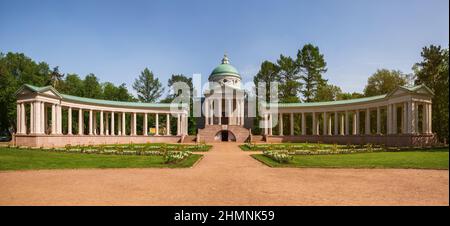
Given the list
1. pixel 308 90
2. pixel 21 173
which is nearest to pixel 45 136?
pixel 21 173

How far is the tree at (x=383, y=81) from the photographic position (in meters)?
70.7

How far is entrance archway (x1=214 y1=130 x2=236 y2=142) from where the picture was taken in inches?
2849

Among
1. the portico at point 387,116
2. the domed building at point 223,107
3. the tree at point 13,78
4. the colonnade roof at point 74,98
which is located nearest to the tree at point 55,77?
the tree at point 13,78

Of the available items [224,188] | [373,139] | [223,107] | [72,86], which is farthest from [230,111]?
[224,188]

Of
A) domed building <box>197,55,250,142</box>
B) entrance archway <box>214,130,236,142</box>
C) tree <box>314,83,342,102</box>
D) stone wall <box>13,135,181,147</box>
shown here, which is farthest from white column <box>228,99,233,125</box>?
tree <box>314,83,342,102</box>

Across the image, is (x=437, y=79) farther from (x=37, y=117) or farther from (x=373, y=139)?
(x=37, y=117)

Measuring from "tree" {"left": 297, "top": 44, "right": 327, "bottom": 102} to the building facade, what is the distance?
10.4 meters

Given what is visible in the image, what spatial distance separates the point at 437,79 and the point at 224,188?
5808 cm

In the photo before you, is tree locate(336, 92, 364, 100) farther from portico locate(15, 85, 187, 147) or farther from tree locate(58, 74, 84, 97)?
tree locate(58, 74, 84, 97)

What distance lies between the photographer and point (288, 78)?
94.8 m

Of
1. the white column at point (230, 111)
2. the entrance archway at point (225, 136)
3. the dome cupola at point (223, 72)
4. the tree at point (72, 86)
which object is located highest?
the dome cupola at point (223, 72)

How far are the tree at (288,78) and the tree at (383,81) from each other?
20.3 meters

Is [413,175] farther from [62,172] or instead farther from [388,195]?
[62,172]

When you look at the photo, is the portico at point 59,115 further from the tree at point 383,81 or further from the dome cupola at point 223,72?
the tree at point 383,81
